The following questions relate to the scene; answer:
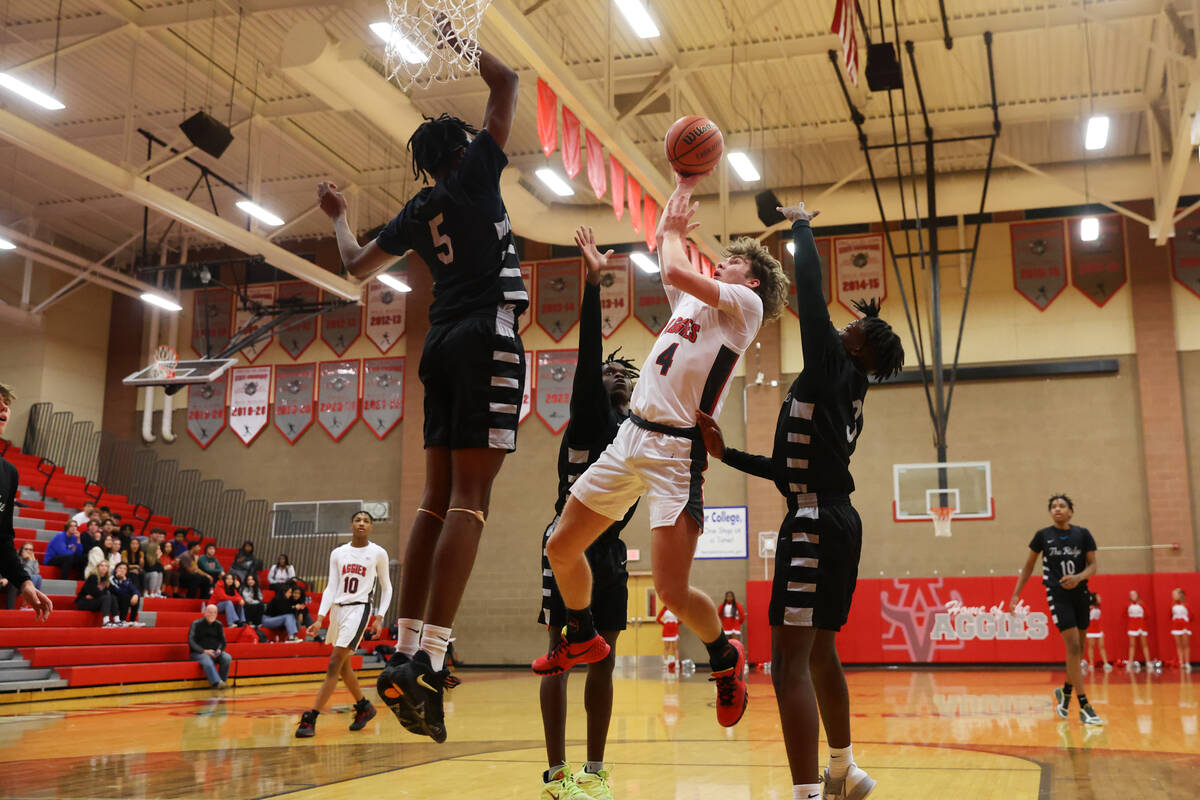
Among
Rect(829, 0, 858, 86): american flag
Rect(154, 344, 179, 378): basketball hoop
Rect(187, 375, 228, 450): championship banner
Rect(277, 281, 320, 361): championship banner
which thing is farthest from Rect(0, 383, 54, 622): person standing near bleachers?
Rect(187, 375, 228, 450): championship banner

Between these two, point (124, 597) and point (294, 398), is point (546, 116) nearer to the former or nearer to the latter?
point (124, 597)

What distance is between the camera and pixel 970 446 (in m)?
20.0

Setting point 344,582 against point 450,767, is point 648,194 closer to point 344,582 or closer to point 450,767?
point 344,582

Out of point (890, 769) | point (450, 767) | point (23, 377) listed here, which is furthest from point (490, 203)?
point (23, 377)

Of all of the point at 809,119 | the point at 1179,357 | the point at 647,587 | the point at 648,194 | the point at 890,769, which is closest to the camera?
the point at 890,769

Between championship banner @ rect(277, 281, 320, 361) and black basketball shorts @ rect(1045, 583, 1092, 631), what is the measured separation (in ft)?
59.1

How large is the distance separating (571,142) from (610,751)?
26.2ft

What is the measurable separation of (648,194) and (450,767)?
11.1 meters

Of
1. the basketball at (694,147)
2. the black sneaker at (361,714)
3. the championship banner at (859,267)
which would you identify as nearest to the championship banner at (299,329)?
the championship banner at (859,267)

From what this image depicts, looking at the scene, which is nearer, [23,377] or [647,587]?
[647,587]

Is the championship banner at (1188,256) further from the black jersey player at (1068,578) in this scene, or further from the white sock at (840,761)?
the white sock at (840,761)

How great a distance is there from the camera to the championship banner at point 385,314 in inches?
912

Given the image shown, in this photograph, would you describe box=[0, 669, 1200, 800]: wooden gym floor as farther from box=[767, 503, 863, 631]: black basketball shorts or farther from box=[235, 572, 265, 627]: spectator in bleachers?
box=[235, 572, 265, 627]: spectator in bleachers

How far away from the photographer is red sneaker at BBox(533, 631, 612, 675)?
434 centimetres
